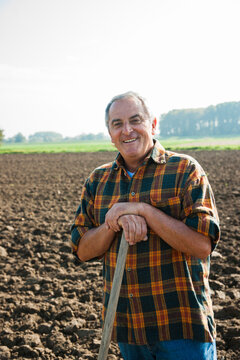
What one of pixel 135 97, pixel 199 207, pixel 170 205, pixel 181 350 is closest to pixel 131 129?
pixel 135 97

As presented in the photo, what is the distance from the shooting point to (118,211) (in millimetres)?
1888

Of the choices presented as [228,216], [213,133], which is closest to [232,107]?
[213,133]

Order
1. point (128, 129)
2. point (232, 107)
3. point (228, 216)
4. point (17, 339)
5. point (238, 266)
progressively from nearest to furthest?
point (128, 129)
point (17, 339)
point (238, 266)
point (228, 216)
point (232, 107)

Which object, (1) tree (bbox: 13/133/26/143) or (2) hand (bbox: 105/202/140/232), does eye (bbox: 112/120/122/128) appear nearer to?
(2) hand (bbox: 105/202/140/232)

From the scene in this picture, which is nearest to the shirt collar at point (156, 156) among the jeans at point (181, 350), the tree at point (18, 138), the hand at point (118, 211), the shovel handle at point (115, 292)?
the hand at point (118, 211)

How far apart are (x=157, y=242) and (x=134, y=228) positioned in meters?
0.19

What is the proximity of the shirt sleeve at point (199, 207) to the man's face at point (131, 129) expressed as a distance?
319 millimetres

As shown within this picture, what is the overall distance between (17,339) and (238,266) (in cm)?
302

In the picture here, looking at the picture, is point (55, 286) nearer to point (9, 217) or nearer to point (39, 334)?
point (39, 334)

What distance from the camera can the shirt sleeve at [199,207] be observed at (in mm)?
1794

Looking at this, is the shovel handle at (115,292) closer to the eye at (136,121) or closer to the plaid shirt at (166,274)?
the plaid shirt at (166,274)

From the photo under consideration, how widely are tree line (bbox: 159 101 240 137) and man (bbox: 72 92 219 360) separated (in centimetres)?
11121

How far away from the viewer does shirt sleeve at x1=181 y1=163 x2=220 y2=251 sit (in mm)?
1794

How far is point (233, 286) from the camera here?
4531 millimetres
